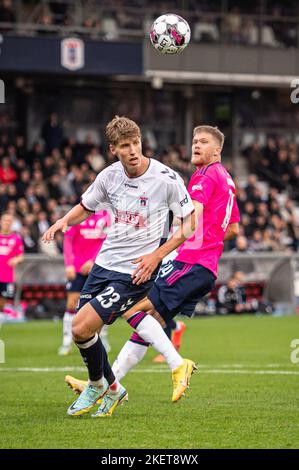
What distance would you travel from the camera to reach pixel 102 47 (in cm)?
3142

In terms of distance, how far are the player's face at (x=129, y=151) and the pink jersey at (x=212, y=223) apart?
59.6 inches

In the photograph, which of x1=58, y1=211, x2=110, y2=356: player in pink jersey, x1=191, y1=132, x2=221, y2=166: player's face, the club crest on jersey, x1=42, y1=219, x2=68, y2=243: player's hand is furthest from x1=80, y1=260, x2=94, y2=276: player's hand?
the club crest on jersey

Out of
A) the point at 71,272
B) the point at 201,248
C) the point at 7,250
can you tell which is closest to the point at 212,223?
the point at 201,248

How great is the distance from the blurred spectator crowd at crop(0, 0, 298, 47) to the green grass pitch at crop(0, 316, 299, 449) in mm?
17227

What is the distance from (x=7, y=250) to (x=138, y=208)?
1104 centimetres

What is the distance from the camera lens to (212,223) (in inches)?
399

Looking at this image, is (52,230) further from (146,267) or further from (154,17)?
(154,17)

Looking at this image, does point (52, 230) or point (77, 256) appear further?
point (77, 256)

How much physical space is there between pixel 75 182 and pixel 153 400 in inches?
738

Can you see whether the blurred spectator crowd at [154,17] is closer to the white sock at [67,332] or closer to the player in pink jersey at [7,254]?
the player in pink jersey at [7,254]

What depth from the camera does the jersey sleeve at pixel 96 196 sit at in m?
8.87

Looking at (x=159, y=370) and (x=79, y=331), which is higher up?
(x=79, y=331)

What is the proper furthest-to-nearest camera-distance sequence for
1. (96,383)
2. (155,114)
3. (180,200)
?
(155,114)
(96,383)
(180,200)

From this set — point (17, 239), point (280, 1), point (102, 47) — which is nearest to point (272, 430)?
point (17, 239)
